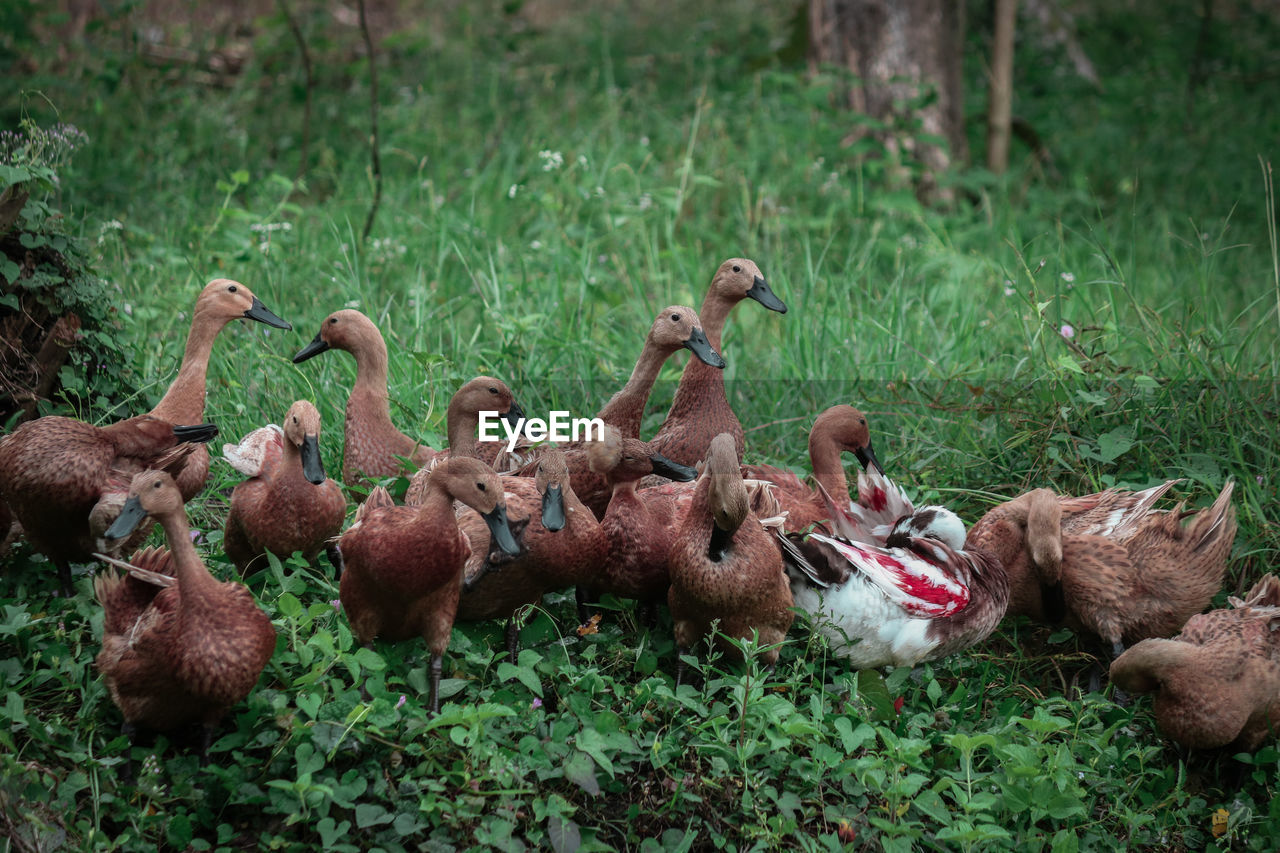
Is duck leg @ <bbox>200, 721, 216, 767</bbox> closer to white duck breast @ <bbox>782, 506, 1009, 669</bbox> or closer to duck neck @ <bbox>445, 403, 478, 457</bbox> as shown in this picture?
duck neck @ <bbox>445, 403, 478, 457</bbox>

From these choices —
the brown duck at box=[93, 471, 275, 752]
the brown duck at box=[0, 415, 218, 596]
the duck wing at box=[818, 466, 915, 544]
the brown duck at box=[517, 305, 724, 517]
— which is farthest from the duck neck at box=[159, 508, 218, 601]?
the duck wing at box=[818, 466, 915, 544]

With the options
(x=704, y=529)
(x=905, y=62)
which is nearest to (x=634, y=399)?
(x=704, y=529)

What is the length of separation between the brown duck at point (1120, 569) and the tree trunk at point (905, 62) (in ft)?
14.7

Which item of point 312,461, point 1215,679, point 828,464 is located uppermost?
point 312,461

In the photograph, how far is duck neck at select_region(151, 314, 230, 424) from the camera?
3912 mm

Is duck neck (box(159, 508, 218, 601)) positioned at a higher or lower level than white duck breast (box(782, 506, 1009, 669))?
higher

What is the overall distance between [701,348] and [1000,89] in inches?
207

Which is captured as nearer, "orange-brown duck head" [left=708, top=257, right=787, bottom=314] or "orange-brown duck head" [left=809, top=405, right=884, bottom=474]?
"orange-brown duck head" [left=809, top=405, right=884, bottom=474]

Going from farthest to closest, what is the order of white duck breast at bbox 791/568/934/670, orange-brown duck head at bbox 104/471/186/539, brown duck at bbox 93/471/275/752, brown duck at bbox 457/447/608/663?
white duck breast at bbox 791/568/934/670
brown duck at bbox 457/447/608/663
orange-brown duck head at bbox 104/471/186/539
brown duck at bbox 93/471/275/752

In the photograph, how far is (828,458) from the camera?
4.23 m

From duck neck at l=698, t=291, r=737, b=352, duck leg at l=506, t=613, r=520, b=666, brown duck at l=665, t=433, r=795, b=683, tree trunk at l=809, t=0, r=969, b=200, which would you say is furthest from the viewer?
tree trunk at l=809, t=0, r=969, b=200

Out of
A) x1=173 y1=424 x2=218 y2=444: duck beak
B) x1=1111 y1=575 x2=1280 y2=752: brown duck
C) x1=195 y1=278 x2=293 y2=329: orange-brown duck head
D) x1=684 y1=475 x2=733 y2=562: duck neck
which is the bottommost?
x1=1111 y1=575 x2=1280 y2=752: brown duck

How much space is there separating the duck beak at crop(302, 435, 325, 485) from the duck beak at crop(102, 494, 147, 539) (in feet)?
1.68

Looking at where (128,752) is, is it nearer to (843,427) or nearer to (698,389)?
(698,389)
